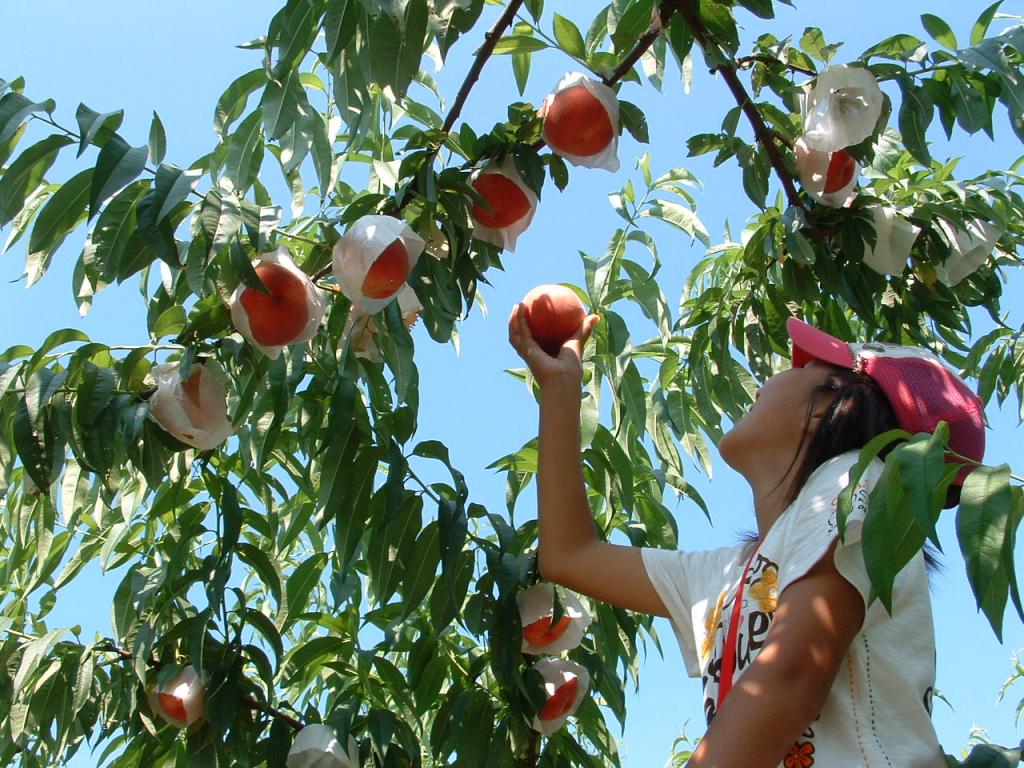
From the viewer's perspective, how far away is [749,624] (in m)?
1.17

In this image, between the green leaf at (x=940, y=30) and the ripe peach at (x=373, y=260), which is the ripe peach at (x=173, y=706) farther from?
the green leaf at (x=940, y=30)

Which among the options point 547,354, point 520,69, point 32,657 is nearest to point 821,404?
point 547,354

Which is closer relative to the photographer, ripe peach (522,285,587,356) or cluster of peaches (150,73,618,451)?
cluster of peaches (150,73,618,451)

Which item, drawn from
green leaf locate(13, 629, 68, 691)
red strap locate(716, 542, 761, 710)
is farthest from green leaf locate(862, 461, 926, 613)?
green leaf locate(13, 629, 68, 691)

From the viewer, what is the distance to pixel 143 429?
152 cm

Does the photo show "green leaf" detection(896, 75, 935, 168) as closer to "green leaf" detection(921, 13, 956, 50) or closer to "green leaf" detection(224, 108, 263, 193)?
"green leaf" detection(921, 13, 956, 50)

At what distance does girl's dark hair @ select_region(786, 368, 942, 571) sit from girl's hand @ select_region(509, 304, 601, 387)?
34cm

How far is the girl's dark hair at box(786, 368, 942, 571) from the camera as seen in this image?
51.8 inches

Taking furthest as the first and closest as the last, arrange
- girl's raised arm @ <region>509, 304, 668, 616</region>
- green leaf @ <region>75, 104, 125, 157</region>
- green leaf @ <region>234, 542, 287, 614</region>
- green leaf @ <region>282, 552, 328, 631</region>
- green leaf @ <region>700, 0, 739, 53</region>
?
green leaf @ <region>282, 552, 328, 631</region> → green leaf @ <region>234, 542, 287, 614</region> → green leaf @ <region>700, 0, 739, 53</region> → girl's raised arm @ <region>509, 304, 668, 616</region> → green leaf @ <region>75, 104, 125, 157</region>

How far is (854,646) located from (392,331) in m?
0.70

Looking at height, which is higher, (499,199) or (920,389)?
(499,199)

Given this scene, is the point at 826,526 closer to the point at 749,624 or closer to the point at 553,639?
the point at 749,624

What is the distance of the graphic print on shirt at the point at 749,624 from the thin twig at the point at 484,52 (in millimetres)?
723

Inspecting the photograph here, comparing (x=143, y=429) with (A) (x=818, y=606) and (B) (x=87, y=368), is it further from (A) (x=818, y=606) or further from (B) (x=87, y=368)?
(A) (x=818, y=606)
